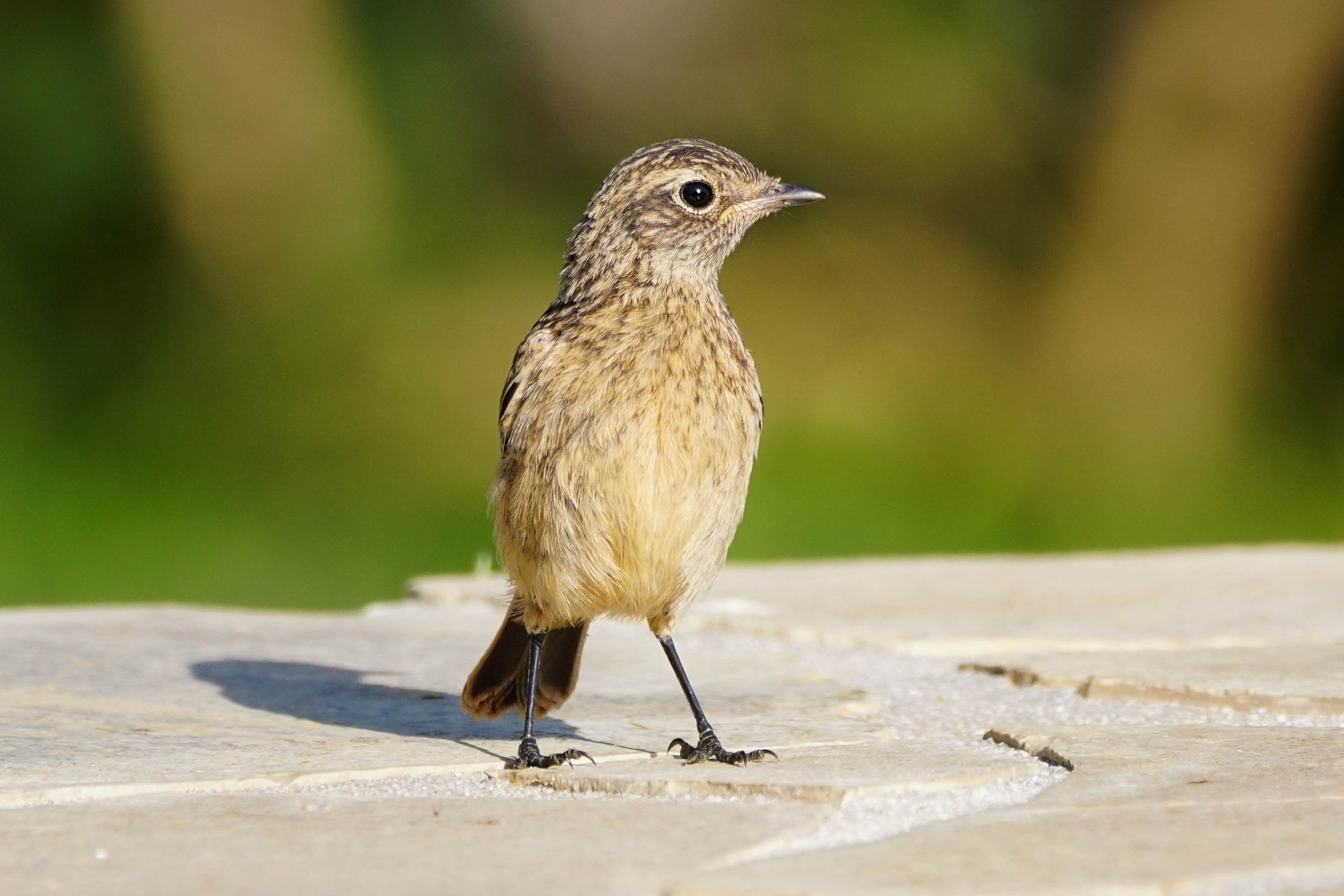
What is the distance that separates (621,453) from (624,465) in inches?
1.0

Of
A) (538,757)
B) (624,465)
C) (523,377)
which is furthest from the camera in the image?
(523,377)

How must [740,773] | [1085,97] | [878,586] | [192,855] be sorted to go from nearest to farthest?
[192,855] < [740,773] < [878,586] < [1085,97]

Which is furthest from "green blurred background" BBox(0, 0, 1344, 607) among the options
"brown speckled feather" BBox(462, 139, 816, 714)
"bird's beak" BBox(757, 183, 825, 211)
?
"brown speckled feather" BBox(462, 139, 816, 714)

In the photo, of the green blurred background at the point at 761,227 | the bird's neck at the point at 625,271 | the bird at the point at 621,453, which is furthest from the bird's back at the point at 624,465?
the green blurred background at the point at 761,227

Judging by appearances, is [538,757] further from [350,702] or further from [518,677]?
[350,702]

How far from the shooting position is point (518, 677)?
3.73 metres

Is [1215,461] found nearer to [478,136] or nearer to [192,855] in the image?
[478,136]

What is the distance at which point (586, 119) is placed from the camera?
9703mm

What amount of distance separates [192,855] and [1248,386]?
24.1 feet

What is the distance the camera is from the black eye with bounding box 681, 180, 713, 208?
3994mm

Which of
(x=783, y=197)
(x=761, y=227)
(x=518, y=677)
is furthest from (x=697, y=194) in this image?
(x=761, y=227)

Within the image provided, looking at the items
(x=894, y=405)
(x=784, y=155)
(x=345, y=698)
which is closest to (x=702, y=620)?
(x=345, y=698)

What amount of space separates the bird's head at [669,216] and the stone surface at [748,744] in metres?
0.94

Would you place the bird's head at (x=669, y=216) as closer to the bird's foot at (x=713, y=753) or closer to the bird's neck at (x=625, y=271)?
the bird's neck at (x=625, y=271)
